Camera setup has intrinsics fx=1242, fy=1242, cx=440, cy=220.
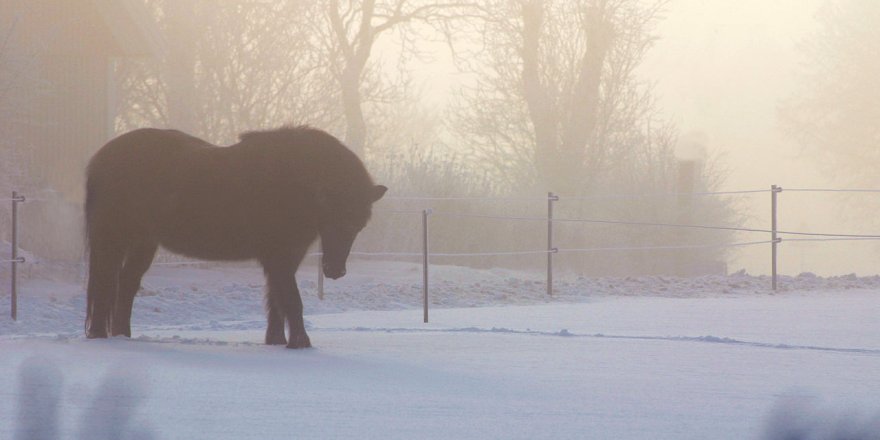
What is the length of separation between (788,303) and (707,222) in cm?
1252

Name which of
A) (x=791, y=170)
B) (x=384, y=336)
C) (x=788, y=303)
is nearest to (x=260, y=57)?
(x=788, y=303)

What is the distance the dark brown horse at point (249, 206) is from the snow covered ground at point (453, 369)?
43cm

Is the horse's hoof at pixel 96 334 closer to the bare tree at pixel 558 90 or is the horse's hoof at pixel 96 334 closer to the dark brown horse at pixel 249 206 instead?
the dark brown horse at pixel 249 206

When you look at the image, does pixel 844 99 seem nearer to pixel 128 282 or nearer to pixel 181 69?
pixel 181 69

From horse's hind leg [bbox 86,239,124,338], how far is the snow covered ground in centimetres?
23

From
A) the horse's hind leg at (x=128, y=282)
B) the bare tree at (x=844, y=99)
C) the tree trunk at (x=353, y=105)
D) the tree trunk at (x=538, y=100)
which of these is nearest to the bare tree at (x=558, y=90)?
the tree trunk at (x=538, y=100)

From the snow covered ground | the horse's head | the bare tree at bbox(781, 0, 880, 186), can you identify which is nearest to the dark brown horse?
the horse's head

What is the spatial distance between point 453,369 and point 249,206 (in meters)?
1.65

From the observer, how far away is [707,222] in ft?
79.6

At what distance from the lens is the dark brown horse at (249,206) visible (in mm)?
7031

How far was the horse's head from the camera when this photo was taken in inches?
275

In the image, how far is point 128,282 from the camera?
→ 25.1 ft

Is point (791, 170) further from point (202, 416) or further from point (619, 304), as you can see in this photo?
point (202, 416)

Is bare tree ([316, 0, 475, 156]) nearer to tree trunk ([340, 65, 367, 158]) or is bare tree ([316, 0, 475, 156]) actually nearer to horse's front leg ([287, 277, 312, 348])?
tree trunk ([340, 65, 367, 158])
